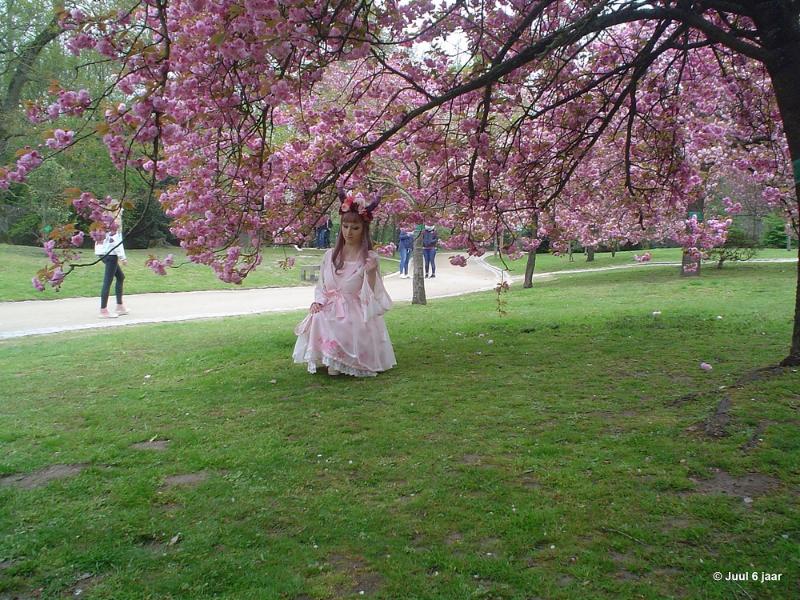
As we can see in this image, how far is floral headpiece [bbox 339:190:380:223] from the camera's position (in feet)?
21.1

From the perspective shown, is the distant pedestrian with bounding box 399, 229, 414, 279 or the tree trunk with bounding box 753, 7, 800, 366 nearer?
the tree trunk with bounding box 753, 7, 800, 366

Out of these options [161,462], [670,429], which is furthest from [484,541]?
[161,462]

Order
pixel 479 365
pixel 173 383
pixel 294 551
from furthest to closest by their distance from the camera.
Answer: pixel 479 365 < pixel 173 383 < pixel 294 551

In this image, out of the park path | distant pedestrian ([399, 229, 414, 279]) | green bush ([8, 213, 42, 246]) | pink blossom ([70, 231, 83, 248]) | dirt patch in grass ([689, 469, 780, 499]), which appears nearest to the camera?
dirt patch in grass ([689, 469, 780, 499])

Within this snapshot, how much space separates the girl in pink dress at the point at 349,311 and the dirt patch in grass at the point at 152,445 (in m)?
2.24

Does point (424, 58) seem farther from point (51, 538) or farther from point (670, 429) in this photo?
point (51, 538)

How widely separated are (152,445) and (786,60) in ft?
20.3

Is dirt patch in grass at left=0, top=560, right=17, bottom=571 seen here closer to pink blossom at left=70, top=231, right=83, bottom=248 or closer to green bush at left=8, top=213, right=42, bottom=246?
pink blossom at left=70, top=231, right=83, bottom=248

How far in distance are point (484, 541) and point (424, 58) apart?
212 inches

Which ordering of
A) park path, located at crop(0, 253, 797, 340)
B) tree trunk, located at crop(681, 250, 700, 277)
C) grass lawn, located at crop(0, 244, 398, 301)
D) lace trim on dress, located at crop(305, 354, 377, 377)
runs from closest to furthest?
lace trim on dress, located at crop(305, 354, 377, 377), park path, located at crop(0, 253, 797, 340), grass lawn, located at crop(0, 244, 398, 301), tree trunk, located at crop(681, 250, 700, 277)

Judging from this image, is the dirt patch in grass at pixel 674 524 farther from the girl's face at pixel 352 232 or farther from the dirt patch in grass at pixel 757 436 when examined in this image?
the girl's face at pixel 352 232

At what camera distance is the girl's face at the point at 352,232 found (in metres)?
6.57

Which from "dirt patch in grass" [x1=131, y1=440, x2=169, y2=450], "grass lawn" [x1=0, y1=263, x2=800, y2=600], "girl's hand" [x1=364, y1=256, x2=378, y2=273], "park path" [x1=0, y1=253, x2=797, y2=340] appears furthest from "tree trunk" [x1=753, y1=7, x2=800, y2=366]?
"park path" [x1=0, y1=253, x2=797, y2=340]

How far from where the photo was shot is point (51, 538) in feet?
9.91
